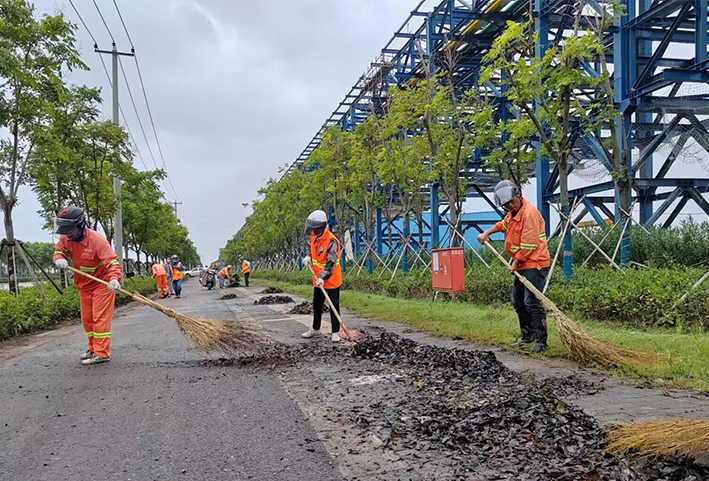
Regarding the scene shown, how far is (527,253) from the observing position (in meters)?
6.24

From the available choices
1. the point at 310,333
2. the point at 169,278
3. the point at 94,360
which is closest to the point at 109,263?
the point at 94,360

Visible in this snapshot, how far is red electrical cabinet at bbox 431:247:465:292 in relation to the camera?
11.1 m

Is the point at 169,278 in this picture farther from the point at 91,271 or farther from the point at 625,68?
the point at 625,68

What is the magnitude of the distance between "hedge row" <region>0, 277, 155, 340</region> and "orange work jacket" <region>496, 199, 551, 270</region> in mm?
8224

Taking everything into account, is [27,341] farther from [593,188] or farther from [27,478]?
[593,188]

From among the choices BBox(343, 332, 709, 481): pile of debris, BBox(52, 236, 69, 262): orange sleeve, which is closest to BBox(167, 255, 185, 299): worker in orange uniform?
BBox(52, 236, 69, 262): orange sleeve

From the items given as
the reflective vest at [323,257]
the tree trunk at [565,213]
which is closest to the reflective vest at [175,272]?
the reflective vest at [323,257]

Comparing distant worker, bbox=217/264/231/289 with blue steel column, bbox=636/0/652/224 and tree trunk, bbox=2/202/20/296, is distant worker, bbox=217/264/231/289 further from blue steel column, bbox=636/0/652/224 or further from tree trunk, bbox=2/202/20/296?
blue steel column, bbox=636/0/652/224

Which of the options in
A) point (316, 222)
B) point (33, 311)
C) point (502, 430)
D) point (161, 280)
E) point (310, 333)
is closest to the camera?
point (502, 430)

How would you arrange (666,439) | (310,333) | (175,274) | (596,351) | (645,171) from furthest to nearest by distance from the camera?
1. (175,274)
2. (645,171)
3. (310,333)
4. (596,351)
5. (666,439)

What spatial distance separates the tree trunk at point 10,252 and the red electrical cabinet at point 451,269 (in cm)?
871

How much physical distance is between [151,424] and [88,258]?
3.50 metres

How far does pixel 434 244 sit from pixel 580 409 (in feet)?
47.1

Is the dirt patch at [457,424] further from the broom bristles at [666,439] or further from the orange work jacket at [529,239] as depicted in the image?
the orange work jacket at [529,239]
